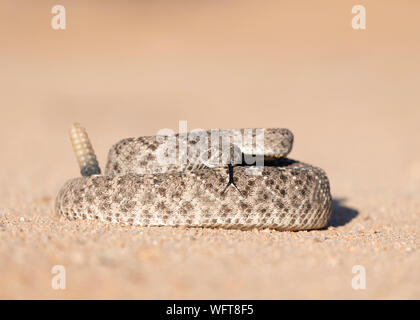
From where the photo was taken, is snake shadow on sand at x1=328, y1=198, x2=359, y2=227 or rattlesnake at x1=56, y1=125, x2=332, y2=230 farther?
snake shadow on sand at x1=328, y1=198, x2=359, y2=227

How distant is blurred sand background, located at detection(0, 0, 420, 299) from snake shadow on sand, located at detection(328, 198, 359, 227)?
4cm

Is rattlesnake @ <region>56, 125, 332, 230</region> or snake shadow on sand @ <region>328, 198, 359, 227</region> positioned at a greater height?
rattlesnake @ <region>56, 125, 332, 230</region>

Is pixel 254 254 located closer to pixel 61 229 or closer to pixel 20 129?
pixel 61 229

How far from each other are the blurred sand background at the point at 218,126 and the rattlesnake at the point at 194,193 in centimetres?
27

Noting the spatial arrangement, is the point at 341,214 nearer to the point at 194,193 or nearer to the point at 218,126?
the point at 194,193

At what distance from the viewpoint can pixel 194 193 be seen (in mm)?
5828

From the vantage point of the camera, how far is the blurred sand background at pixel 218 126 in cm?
404

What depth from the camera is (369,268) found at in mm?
4469

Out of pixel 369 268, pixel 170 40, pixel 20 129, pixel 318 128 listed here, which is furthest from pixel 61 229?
pixel 170 40

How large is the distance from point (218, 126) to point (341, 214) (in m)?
11.8

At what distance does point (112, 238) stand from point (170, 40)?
36197 millimetres

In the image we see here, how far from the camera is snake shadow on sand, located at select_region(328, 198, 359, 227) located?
26.3ft

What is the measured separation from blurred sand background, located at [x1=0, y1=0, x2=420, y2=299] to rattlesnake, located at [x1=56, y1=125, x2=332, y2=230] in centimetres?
27

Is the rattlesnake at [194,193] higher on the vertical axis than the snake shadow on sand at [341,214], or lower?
higher
